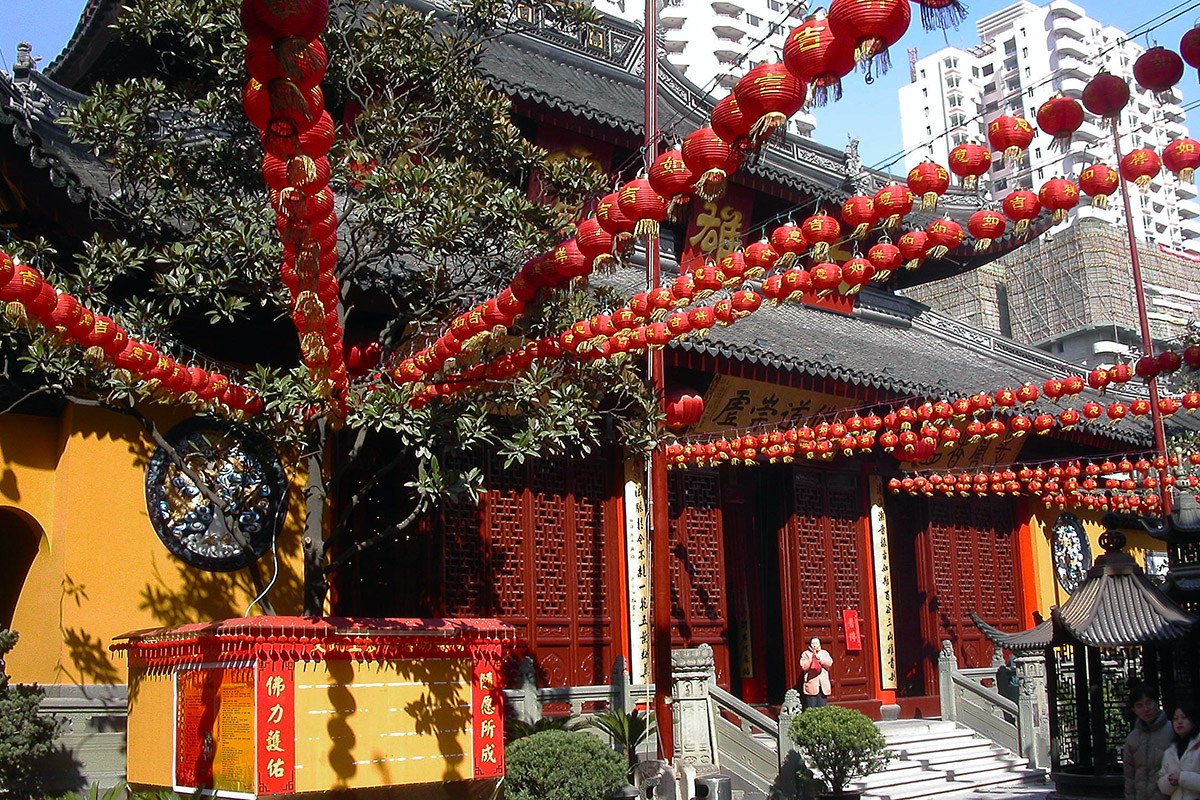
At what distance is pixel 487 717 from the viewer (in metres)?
8.27

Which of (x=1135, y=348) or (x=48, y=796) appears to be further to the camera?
(x=1135, y=348)

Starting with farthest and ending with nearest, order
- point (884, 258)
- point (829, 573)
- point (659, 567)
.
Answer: point (829, 573), point (659, 567), point (884, 258)

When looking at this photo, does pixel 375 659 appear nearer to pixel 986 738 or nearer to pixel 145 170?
pixel 145 170

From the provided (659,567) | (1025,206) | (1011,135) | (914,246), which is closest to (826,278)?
(914,246)

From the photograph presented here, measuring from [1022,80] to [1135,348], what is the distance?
37.3 metres

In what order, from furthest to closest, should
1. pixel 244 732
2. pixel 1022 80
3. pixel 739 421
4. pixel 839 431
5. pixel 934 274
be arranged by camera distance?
pixel 1022 80 < pixel 934 274 < pixel 739 421 < pixel 839 431 < pixel 244 732

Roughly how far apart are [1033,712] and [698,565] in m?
4.56

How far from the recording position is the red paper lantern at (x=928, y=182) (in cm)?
677

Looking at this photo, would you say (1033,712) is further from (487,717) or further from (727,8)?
(727,8)

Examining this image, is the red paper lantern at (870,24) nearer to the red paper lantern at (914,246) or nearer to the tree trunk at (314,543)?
the red paper lantern at (914,246)

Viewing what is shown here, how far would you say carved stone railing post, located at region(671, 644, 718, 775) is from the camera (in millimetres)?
10820

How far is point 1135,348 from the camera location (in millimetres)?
38688

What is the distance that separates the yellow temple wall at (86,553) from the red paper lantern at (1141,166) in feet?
26.3

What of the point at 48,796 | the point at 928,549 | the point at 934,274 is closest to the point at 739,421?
the point at 928,549
